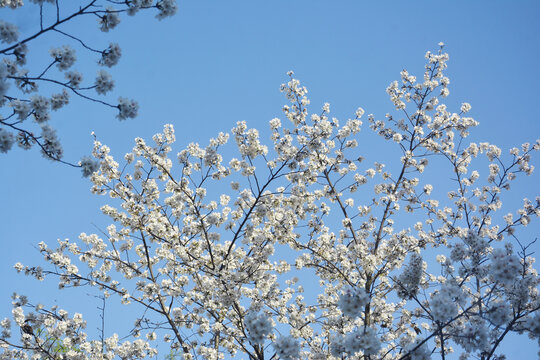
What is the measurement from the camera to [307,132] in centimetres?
1145

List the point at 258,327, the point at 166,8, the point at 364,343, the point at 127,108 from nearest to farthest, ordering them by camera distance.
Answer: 1. the point at 364,343
2. the point at 258,327
3. the point at 127,108
4. the point at 166,8

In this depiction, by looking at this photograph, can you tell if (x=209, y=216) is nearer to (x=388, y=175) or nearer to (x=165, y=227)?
(x=165, y=227)

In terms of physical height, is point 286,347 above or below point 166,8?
below

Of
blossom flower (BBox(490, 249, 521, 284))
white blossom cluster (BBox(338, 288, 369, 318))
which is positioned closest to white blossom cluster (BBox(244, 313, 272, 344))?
white blossom cluster (BBox(338, 288, 369, 318))

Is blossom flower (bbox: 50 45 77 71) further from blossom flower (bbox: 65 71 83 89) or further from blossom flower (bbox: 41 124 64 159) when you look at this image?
blossom flower (bbox: 41 124 64 159)

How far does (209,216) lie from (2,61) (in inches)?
230

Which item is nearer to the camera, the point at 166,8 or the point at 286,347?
the point at 286,347

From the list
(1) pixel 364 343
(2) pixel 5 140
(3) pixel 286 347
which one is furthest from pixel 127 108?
(1) pixel 364 343

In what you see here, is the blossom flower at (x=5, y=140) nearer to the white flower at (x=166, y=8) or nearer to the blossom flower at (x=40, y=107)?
the blossom flower at (x=40, y=107)

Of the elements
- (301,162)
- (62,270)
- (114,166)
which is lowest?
(62,270)

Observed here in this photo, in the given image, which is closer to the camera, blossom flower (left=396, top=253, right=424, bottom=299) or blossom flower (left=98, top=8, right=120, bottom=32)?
blossom flower (left=98, top=8, right=120, bottom=32)

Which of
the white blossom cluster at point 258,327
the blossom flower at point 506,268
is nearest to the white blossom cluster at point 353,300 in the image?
the white blossom cluster at point 258,327

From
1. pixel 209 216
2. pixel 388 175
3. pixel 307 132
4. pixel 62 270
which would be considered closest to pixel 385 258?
pixel 388 175

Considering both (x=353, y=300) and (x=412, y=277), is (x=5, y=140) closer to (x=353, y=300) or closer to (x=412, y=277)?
(x=353, y=300)
